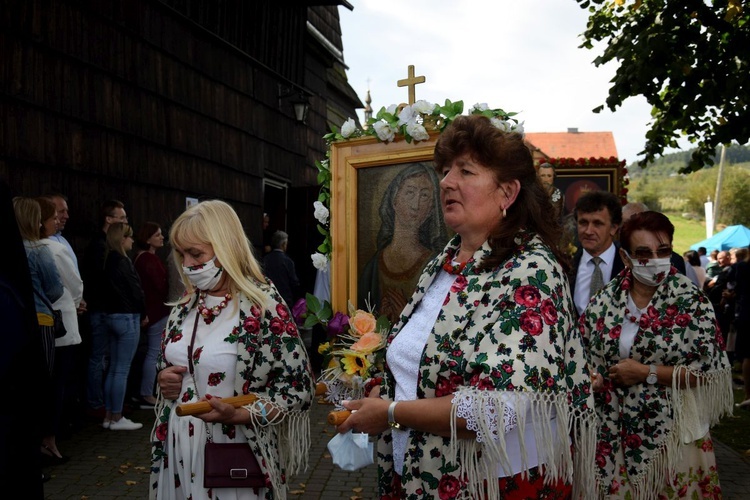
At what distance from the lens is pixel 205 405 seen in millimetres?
2785

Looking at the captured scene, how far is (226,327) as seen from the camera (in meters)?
3.10

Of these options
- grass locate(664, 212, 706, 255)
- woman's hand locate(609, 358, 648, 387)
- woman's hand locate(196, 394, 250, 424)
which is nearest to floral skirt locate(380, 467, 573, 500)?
woman's hand locate(196, 394, 250, 424)

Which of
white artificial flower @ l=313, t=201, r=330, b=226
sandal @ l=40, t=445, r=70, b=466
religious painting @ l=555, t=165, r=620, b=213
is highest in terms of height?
religious painting @ l=555, t=165, r=620, b=213

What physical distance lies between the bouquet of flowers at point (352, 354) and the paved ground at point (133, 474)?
203 centimetres

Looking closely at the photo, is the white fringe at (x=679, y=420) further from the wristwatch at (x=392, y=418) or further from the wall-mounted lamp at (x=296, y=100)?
the wall-mounted lamp at (x=296, y=100)

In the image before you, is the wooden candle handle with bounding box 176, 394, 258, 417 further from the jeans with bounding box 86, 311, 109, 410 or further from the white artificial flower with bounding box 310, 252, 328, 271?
the jeans with bounding box 86, 311, 109, 410

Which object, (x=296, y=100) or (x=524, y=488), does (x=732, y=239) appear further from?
(x=524, y=488)

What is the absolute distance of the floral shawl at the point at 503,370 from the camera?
80.0 inches

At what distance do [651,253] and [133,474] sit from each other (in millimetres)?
4326

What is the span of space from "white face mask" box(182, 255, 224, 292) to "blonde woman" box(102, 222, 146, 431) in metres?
4.29

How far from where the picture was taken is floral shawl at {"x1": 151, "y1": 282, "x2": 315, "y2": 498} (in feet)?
10.00

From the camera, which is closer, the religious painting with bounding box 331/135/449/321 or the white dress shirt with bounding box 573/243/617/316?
the religious painting with bounding box 331/135/449/321

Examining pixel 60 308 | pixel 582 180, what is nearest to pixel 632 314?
pixel 582 180

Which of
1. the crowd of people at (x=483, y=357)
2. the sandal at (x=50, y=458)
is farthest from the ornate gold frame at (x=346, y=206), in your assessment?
the sandal at (x=50, y=458)
